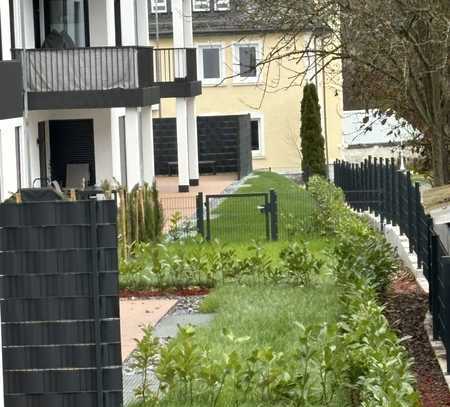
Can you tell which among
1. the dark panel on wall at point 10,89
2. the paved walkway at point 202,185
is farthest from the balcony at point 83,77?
the dark panel on wall at point 10,89

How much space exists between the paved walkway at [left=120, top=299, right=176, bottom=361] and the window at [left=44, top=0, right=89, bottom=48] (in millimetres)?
13546

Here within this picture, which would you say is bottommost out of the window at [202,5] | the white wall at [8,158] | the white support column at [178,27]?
the white wall at [8,158]

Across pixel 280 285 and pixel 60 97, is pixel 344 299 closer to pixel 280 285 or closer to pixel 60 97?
pixel 280 285

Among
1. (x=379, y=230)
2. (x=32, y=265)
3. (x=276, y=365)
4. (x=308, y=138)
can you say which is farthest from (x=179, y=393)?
(x=308, y=138)

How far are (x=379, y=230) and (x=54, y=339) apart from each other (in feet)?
52.4

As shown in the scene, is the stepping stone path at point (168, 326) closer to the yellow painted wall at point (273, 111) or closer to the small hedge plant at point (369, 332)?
the small hedge plant at point (369, 332)

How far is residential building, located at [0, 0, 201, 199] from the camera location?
2817 centimetres

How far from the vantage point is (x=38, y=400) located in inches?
414

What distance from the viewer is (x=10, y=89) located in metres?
8.93

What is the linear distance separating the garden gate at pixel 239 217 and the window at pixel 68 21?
488 cm

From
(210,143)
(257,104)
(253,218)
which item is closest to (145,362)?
(253,218)

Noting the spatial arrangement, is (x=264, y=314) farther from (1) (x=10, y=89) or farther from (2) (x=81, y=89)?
(2) (x=81, y=89)

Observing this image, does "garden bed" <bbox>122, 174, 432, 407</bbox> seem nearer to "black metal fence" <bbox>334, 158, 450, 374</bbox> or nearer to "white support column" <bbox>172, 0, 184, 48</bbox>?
"black metal fence" <bbox>334, 158, 450, 374</bbox>

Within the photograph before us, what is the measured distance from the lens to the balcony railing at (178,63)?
121 feet
